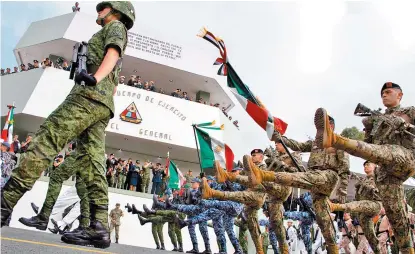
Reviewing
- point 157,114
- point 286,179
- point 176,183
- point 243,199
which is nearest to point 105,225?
point 286,179

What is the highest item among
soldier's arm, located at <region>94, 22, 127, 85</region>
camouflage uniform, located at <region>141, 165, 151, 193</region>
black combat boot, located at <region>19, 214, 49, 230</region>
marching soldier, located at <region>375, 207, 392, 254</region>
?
camouflage uniform, located at <region>141, 165, 151, 193</region>

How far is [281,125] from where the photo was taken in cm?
827

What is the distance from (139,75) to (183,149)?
559cm

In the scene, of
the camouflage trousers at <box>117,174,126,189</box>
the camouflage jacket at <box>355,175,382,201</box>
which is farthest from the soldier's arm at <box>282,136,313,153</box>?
the camouflage trousers at <box>117,174,126,189</box>

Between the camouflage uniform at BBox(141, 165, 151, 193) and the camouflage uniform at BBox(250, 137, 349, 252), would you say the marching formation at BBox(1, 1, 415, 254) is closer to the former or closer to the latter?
the camouflage uniform at BBox(250, 137, 349, 252)

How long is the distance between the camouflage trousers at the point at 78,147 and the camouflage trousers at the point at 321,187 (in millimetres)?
2534

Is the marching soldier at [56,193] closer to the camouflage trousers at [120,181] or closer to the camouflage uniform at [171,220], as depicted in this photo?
the camouflage uniform at [171,220]

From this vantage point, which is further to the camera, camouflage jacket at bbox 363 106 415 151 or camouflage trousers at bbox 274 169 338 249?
camouflage trousers at bbox 274 169 338 249

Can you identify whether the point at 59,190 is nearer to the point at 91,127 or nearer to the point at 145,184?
the point at 91,127

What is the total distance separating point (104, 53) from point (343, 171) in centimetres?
409

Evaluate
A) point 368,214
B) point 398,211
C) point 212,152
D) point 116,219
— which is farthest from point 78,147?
point 116,219

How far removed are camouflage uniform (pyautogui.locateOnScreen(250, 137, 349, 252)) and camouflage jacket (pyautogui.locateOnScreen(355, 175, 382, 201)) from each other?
1351 mm

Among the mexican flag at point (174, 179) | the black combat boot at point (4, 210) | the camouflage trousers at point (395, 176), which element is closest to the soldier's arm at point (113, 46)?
the black combat boot at point (4, 210)

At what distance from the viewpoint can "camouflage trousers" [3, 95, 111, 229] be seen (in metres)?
2.91
